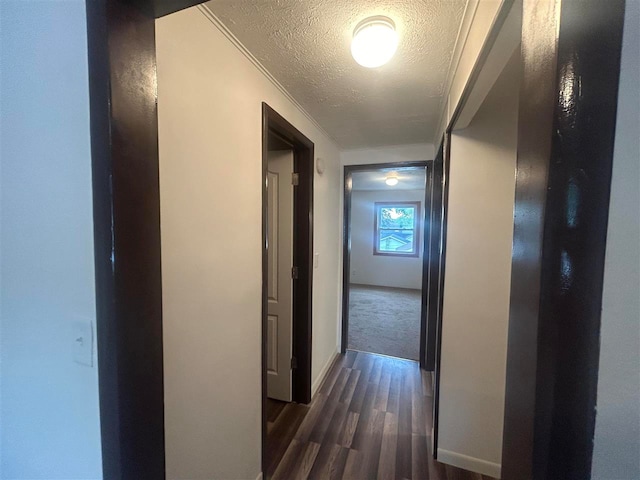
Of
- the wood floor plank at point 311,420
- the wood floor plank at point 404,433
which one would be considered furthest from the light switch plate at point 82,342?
the wood floor plank at point 404,433

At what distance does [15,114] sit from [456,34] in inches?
59.6

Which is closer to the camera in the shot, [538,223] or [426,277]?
[538,223]

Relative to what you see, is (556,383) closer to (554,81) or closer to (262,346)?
(554,81)

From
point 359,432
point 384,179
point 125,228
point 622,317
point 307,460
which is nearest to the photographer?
point 622,317

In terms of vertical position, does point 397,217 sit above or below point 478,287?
above

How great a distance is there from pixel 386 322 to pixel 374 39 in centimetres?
366

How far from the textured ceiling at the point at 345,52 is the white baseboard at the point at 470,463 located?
7.32 ft

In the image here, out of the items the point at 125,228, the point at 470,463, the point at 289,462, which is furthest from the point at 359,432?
the point at 125,228

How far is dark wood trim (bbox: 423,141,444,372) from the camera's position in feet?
7.64

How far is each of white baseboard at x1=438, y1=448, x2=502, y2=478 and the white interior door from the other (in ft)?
3.83

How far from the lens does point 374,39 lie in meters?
1.03

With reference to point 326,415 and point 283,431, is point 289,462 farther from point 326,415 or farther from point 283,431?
point 326,415

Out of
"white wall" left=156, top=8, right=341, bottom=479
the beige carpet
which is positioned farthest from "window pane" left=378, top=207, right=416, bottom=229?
"white wall" left=156, top=8, right=341, bottom=479

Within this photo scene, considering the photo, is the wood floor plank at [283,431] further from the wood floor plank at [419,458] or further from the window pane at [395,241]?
the window pane at [395,241]
